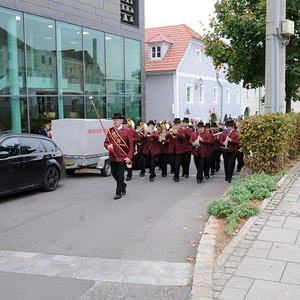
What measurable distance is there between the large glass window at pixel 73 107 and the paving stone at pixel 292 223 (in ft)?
45.0

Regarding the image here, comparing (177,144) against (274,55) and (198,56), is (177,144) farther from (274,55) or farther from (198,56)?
(198,56)

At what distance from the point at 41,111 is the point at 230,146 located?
9092 mm

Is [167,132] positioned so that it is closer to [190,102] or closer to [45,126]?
[45,126]

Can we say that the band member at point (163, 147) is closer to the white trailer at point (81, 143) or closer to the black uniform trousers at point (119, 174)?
the white trailer at point (81, 143)

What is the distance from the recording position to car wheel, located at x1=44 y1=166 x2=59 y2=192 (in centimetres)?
1047

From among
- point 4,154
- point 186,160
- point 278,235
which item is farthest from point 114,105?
point 278,235

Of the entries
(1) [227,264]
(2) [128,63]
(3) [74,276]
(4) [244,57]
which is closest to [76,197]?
(3) [74,276]

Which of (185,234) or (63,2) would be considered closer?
(185,234)

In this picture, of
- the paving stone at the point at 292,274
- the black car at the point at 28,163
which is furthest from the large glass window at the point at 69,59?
the paving stone at the point at 292,274

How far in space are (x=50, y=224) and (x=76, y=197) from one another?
2.44 meters

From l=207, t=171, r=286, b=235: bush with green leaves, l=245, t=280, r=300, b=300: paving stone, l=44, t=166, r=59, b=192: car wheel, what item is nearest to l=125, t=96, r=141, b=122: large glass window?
l=44, t=166, r=59, b=192: car wheel

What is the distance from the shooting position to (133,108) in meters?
23.3

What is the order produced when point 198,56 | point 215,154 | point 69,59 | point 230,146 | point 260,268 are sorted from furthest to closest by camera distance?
1. point 198,56
2. point 69,59
3. point 215,154
4. point 230,146
5. point 260,268

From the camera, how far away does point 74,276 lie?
4938 mm
